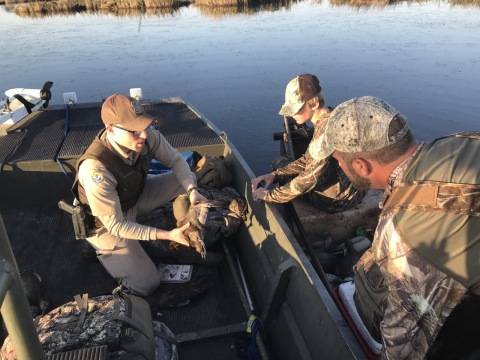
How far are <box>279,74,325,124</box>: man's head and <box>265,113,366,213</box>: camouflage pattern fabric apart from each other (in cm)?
16

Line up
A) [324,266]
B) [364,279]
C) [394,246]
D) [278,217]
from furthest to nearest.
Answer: [324,266] < [278,217] < [364,279] < [394,246]

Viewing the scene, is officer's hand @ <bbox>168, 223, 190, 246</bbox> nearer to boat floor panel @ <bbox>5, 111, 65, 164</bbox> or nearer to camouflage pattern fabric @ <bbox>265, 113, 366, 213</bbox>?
camouflage pattern fabric @ <bbox>265, 113, 366, 213</bbox>

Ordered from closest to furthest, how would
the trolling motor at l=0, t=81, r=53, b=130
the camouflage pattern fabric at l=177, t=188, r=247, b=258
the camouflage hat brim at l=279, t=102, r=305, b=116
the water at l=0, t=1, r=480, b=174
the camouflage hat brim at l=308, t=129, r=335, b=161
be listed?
1. the camouflage hat brim at l=308, t=129, r=335, b=161
2. the camouflage pattern fabric at l=177, t=188, r=247, b=258
3. the camouflage hat brim at l=279, t=102, r=305, b=116
4. the trolling motor at l=0, t=81, r=53, b=130
5. the water at l=0, t=1, r=480, b=174

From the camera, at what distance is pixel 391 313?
1.56m

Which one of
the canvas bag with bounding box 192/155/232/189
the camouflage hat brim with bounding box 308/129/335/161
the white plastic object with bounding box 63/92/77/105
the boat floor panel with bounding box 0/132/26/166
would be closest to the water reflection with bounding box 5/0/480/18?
the white plastic object with bounding box 63/92/77/105

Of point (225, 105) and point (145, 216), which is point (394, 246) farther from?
point (225, 105)

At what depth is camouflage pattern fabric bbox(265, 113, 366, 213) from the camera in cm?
304

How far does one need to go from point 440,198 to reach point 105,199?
2.25m

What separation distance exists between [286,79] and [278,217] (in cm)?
909

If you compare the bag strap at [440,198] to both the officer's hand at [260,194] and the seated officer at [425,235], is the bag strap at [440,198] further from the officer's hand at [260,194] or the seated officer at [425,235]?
the officer's hand at [260,194]

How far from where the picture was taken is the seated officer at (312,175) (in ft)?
10.1

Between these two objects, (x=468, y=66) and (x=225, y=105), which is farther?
(x=468, y=66)

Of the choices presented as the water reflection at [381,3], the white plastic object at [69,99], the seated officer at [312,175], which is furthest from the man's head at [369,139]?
the water reflection at [381,3]

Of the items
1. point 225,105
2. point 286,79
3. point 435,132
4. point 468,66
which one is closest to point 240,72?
point 286,79
